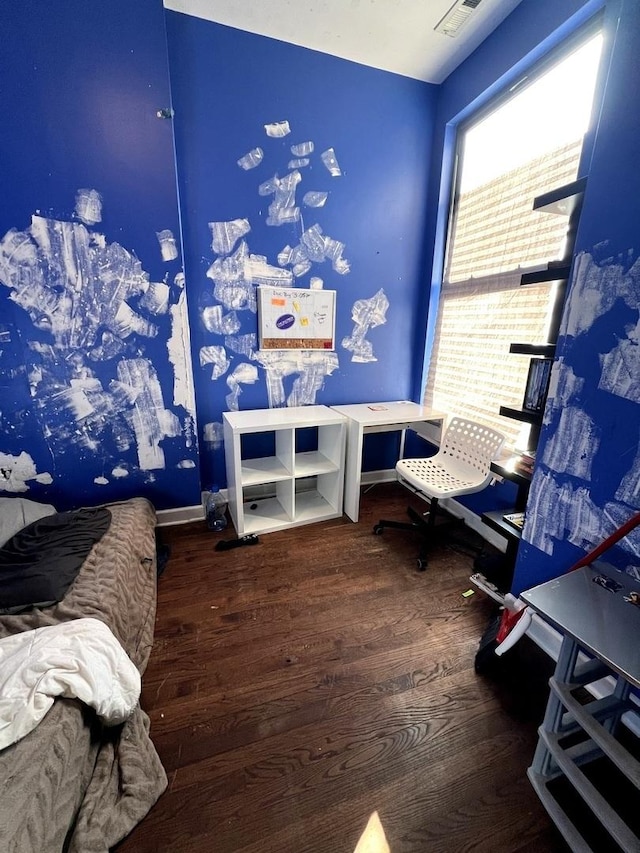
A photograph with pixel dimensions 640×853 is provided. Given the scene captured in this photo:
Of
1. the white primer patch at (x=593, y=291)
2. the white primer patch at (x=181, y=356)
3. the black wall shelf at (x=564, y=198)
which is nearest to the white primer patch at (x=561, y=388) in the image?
the white primer patch at (x=593, y=291)

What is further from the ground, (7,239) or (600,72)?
(600,72)

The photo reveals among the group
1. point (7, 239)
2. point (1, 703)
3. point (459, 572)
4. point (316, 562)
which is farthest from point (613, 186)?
point (7, 239)

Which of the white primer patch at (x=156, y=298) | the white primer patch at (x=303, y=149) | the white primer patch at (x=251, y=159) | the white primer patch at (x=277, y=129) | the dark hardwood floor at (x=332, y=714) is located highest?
the white primer patch at (x=277, y=129)

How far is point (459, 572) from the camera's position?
2064mm

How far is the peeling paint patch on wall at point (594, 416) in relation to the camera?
116 centimetres

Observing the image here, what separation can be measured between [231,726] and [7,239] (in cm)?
244

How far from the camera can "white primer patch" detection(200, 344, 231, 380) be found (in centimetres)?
240

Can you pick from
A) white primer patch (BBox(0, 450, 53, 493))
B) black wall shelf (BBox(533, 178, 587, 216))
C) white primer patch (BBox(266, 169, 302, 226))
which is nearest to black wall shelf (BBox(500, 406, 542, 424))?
black wall shelf (BBox(533, 178, 587, 216))

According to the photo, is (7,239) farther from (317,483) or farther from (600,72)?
(600,72)

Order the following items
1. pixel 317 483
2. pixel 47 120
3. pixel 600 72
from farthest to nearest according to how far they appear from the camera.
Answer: pixel 317 483
pixel 47 120
pixel 600 72

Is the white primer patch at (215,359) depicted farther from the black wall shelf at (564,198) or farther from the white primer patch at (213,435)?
the black wall shelf at (564,198)

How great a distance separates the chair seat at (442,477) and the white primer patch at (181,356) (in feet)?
4.80

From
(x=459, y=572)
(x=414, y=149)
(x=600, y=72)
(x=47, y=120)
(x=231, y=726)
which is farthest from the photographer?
(x=414, y=149)

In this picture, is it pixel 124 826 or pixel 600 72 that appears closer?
pixel 124 826
